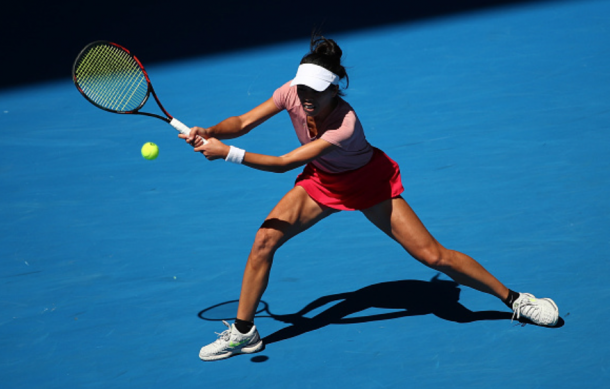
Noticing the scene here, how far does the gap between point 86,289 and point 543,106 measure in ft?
13.6

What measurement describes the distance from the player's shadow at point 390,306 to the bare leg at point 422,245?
1.04 ft

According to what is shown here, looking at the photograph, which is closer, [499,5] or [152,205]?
[152,205]

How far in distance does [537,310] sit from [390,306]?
2.67ft

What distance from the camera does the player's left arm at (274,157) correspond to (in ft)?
12.1

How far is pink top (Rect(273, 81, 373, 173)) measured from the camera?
3783 millimetres

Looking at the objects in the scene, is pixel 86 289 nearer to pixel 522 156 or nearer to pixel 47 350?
pixel 47 350

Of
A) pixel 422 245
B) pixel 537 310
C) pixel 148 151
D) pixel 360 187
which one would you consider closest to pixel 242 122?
pixel 148 151

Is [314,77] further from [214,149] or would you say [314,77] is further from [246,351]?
[246,351]

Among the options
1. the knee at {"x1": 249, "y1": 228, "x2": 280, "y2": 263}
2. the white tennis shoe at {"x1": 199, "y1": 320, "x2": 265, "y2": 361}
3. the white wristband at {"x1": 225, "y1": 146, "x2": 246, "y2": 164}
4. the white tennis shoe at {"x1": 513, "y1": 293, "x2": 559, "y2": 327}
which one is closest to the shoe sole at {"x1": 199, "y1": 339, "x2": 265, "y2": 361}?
the white tennis shoe at {"x1": 199, "y1": 320, "x2": 265, "y2": 361}

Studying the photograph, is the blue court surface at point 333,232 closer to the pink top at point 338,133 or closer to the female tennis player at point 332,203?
the female tennis player at point 332,203

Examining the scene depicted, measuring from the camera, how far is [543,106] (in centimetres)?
676

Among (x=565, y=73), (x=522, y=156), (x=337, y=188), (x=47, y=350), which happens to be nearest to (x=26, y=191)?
(x=47, y=350)

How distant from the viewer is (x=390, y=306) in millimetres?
4457

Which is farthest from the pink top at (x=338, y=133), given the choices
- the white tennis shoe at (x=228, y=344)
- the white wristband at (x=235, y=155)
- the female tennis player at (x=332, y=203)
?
the white tennis shoe at (x=228, y=344)
